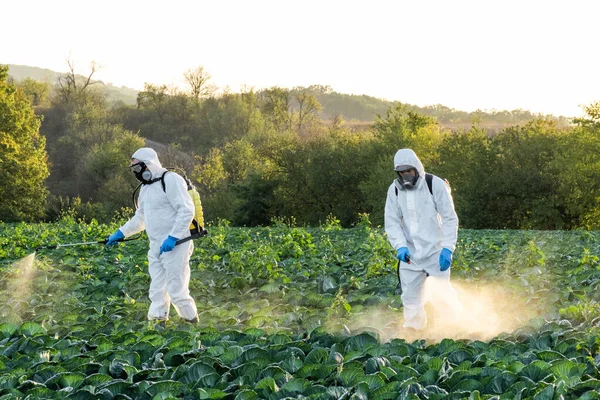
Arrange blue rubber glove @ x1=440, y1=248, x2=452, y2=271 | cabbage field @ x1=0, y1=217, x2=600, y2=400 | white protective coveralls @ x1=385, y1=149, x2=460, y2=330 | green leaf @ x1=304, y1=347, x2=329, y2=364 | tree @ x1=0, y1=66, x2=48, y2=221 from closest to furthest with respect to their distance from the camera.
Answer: cabbage field @ x1=0, y1=217, x2=600, y2=400, green leaf @ x1=304, y1=347, x2=329, y2=364, blue rubber glove @ x1=440, y1=248, x2=452, y2=271, white protective coveralls @ x1=385, y1=149, x2=460, y2=330, tree @ x1=0, y1=66, x2=48, y2=221

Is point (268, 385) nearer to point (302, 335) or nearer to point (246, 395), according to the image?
point (246, 395)

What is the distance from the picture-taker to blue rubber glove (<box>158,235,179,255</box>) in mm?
8758

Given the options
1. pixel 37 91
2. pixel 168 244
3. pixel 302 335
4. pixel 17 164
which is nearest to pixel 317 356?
pixel 302 335

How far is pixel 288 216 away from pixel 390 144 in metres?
11.6

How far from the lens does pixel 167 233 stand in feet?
29.9

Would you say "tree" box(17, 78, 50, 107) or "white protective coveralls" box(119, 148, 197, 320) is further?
"tree" box(17, 78, 50, 107)

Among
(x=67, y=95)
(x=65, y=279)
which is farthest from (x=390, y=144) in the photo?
(x=65, y=279)

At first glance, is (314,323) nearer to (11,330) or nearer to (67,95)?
(11,330)

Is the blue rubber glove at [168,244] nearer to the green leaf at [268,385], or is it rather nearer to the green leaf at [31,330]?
the green leaf at [31,330]

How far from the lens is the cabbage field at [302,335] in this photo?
213 inches

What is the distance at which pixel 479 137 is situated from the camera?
5997 cm

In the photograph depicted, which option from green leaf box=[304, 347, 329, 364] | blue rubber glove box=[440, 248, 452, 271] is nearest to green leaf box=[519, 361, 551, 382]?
green leaf box=[304, 347, 329, 364]

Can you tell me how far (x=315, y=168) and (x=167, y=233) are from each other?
174 ft

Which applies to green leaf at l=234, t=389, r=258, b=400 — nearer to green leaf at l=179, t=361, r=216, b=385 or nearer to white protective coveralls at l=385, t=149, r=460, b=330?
green leaf at l=179, t=361, r=216, b=385
